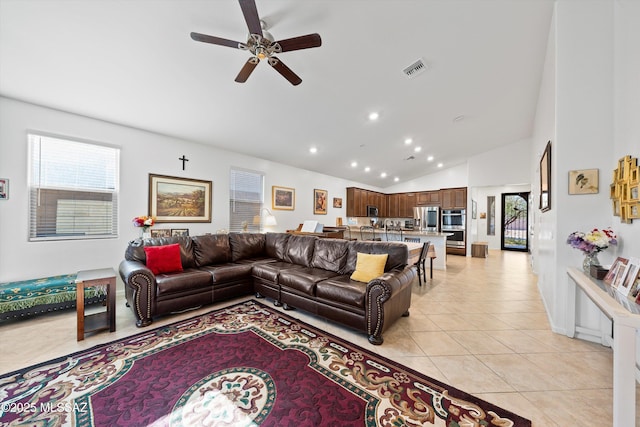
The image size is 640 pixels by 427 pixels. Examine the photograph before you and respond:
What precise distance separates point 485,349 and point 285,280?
2357mm

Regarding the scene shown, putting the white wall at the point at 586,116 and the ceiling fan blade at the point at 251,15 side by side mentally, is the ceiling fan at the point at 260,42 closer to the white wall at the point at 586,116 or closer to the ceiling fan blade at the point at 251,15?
the ceiling fan blade at the point at 251,15

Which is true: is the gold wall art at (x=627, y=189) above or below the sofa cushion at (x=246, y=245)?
above

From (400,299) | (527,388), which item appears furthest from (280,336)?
(527,388)

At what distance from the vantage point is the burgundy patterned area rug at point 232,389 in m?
1.48

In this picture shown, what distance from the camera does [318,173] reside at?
7508 mm

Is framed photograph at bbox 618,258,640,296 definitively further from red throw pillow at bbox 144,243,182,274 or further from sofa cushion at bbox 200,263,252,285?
red throw pillow at bbox 144,243,182,274

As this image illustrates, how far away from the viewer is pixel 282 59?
297 centimetres

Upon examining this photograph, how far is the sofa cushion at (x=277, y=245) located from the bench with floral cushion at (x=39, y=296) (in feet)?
8.14

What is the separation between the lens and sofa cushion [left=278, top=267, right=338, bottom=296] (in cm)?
293

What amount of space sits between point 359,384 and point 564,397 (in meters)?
1.46

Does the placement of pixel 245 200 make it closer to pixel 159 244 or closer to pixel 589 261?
pixel 159 244

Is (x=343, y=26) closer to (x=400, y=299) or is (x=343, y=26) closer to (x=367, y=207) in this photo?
(x=400, y=299)

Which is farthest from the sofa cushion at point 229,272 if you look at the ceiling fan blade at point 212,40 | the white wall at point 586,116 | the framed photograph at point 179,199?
the white wall at point 586,116

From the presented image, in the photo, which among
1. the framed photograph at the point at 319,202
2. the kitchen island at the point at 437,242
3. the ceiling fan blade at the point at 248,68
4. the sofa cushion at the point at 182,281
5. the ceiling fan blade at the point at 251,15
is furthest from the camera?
the framed photograph at the point at 319,202
